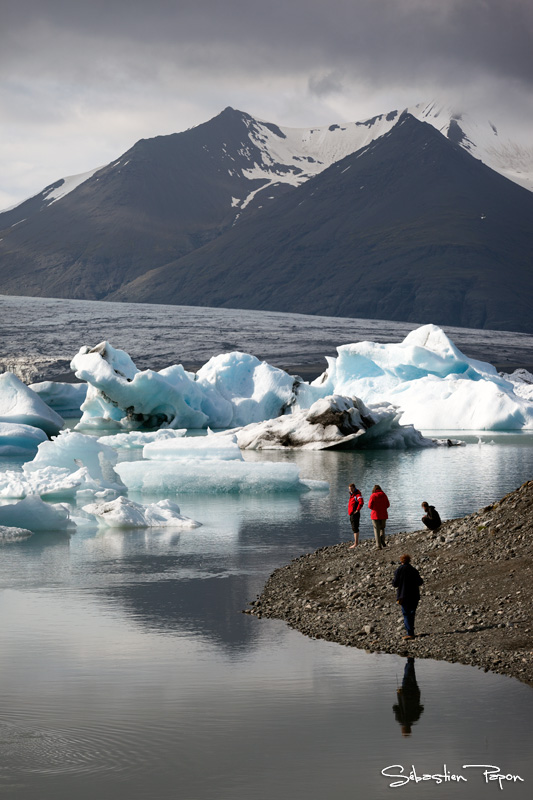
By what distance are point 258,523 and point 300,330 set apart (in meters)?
71.6

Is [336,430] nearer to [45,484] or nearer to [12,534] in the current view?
[45,484]

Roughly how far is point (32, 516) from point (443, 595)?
27.6ft

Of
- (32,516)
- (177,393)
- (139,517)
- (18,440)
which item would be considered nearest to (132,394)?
(177,393)

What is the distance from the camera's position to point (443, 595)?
9492 mm

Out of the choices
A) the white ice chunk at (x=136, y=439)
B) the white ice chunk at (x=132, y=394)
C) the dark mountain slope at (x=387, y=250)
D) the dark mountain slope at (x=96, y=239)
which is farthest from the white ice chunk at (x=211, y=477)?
the dark mountain slope at (x=96, y=239)

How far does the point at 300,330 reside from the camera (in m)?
87.7

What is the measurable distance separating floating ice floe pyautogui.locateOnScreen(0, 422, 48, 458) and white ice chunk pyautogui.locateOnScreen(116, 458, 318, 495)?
403 inches

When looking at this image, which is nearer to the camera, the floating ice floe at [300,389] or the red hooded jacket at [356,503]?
the red hooded jacket at [356,503]

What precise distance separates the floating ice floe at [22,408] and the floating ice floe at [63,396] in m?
9.88

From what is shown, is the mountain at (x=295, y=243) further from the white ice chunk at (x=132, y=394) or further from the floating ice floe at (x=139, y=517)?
the floating ice floe at (x=139, y=517)

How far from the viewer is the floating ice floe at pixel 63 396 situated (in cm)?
4603

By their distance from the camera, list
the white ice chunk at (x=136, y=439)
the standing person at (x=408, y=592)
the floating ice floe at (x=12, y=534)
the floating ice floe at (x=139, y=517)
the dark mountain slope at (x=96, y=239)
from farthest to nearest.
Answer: the dark mountain slope at (x=96, y=239), the white ice chunk at (x=136, y=439), the floating ice floe at (x=139, y=517), the floating ice floe at (x=12, y=534), the standing person at (x=408, y=592)

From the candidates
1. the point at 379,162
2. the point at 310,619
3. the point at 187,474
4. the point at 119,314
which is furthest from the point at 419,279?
the point at 310,619

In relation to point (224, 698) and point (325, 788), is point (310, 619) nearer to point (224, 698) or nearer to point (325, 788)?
point (224, 698)
